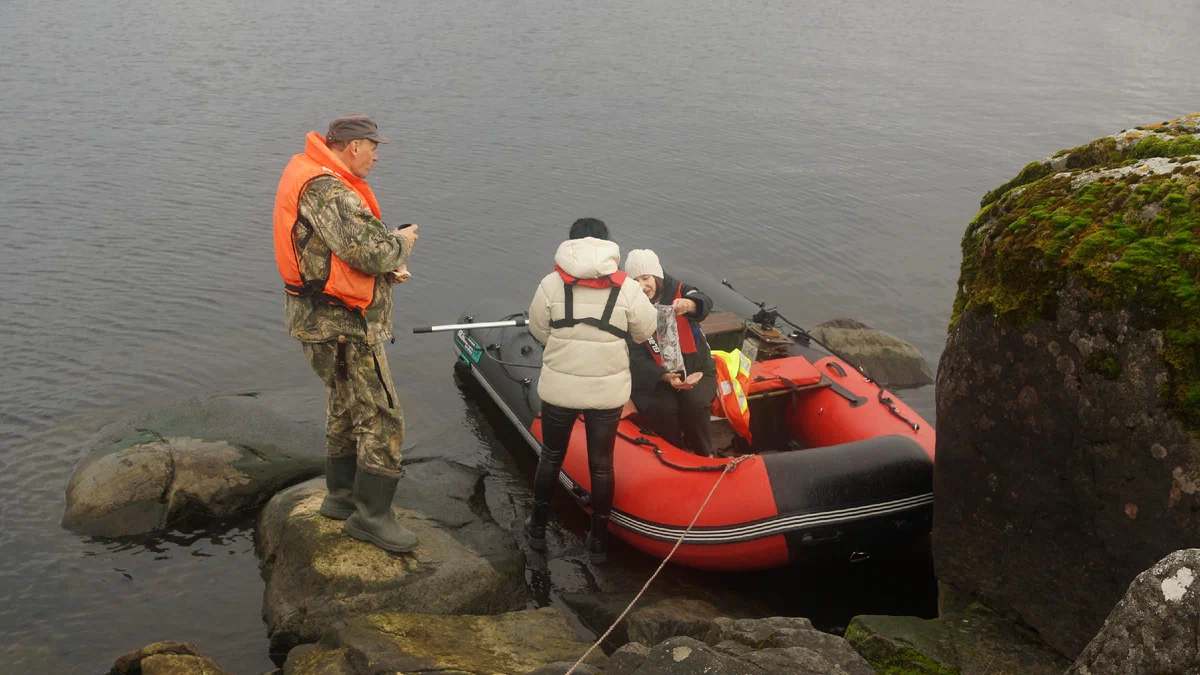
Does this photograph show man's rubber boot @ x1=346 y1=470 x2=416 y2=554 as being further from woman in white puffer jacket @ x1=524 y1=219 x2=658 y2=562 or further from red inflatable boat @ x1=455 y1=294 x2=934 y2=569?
red inflatable boat @ x1=455 y1=294 x2=934 y2=569

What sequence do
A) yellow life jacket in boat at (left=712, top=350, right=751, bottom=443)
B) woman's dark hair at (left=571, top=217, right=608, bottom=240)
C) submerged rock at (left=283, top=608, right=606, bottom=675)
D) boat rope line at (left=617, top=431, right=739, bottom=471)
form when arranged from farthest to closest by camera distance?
yellow life jacket in boat at (left=712, top=350, right=751, bottom=443) → boat rope line at (left=617, top=431, right=739, bottom=471) → woman's dark hair at (left=571, top=217, right=608, bottom=240) → submerged rock at (left=283, top=608, right=606, bottom=675)

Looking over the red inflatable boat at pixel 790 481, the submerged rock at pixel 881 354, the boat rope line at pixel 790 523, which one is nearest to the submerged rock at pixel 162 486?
the red inflatable boat at pixel 790 481

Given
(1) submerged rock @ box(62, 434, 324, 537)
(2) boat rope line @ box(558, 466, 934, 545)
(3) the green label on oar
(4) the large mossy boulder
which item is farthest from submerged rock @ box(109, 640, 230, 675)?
(3) the green label on oar

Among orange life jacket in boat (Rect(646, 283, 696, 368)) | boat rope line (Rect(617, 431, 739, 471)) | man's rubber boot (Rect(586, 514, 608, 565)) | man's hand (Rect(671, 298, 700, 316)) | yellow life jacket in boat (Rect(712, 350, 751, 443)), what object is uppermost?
man's hand (Rect(671, 298, 700, 316))

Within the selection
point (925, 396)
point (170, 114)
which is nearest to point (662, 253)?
point (925, 396)

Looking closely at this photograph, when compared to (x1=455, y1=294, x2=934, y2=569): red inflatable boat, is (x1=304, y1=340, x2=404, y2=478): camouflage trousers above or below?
above

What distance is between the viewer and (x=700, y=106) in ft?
58.7

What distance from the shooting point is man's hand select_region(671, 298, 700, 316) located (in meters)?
5.74

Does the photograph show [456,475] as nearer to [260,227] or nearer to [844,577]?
[844,577]

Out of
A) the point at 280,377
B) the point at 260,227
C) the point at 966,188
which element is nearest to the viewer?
the point at 280,377

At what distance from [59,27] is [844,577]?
20448 mm

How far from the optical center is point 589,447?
5.47m

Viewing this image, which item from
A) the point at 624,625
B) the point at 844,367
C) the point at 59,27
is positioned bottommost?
the point at 624,625

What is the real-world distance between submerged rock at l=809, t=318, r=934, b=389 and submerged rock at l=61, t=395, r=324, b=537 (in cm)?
488
